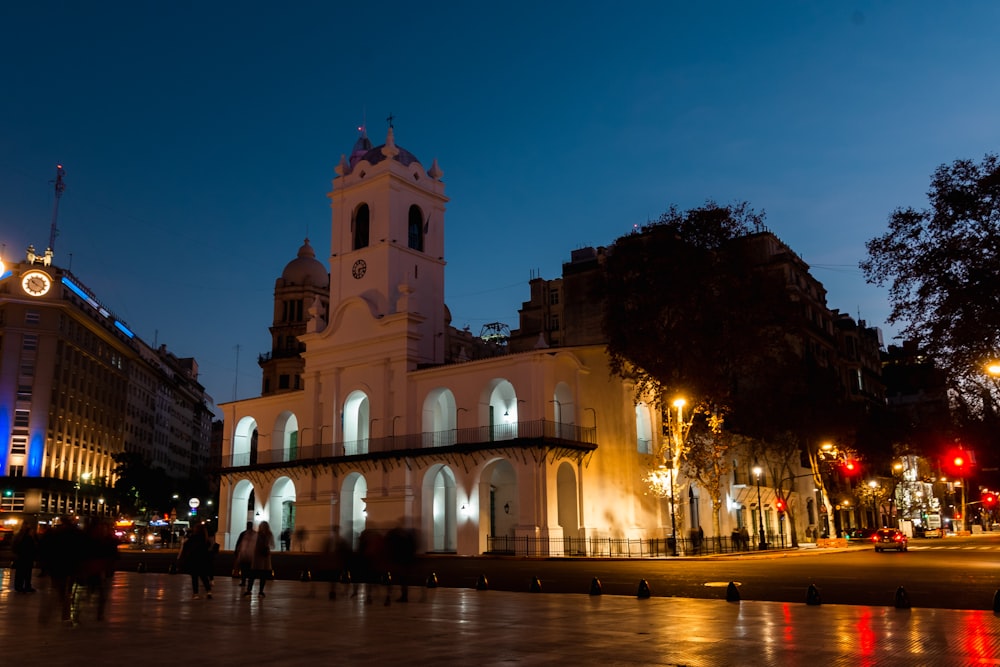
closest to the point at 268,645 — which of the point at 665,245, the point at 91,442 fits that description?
the point at 665,245

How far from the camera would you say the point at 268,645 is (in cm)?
1042

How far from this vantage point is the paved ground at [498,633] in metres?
9.40

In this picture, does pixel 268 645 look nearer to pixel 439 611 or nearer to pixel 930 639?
pixel 439 611

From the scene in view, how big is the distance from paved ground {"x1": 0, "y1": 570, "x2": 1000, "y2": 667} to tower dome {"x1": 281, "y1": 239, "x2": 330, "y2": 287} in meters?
59.1

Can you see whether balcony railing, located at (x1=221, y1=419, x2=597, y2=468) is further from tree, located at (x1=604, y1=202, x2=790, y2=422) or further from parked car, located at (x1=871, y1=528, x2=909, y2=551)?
parked car, located at (x1=871, y1=528, x2=909, y2=551)

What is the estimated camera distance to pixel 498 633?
37.8 ft

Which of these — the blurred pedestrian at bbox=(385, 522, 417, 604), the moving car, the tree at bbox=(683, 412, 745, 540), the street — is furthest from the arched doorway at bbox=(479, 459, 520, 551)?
the moving car

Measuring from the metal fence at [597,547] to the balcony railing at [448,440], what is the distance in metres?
4.58

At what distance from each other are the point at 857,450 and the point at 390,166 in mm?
38806

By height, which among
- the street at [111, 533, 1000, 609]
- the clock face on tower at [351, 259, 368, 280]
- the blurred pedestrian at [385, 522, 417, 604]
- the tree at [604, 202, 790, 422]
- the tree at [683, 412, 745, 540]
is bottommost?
the street at [111, 533, 1000, 609]

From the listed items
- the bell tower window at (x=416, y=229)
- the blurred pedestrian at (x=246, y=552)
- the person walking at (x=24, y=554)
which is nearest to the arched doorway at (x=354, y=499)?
the bell tower window at (x=416, y=229)

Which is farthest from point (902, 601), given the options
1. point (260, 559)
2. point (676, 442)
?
point (676, 442)

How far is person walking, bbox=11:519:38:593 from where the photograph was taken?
18125 mm

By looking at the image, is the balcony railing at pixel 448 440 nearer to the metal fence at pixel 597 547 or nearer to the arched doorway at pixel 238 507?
the arched doorway at pixel 238 507
